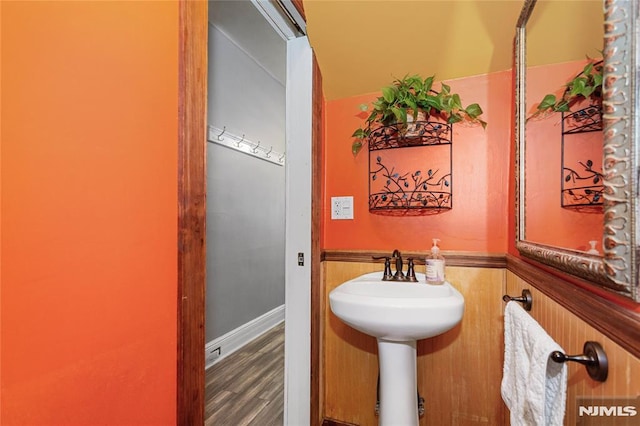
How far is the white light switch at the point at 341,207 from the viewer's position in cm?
157

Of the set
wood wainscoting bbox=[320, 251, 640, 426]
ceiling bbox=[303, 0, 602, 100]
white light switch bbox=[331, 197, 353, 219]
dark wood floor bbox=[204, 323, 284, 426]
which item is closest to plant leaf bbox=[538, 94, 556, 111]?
ceiling bbox=[303, 0, 602, 100]

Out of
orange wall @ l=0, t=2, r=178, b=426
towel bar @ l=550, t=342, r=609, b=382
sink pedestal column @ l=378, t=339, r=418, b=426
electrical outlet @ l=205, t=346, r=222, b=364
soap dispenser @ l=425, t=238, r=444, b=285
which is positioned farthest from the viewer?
electrical outlet @ l=205, t=346, r=222, b=364

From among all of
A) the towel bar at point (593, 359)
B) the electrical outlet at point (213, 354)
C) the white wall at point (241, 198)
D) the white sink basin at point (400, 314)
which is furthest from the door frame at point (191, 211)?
the electrical outlet at point (213, 354)

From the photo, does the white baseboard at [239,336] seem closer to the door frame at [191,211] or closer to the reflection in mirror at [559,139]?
the door frame at [191,211]

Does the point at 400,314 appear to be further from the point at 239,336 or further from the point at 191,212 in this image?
the point at 239,336

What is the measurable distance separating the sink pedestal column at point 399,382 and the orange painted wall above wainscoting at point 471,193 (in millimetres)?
480

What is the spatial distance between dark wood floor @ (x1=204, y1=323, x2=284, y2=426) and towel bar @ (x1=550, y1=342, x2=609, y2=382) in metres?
1.51

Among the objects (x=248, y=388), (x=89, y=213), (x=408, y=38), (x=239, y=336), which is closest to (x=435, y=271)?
(x=408, y=38)

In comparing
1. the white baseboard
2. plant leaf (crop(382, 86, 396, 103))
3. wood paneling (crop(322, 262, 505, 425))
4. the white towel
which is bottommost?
the white baseboard

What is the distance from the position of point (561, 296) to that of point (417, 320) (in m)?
0.41

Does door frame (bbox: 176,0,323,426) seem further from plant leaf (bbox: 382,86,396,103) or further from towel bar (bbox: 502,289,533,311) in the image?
towel bar (bbox: 502,289,533,311)

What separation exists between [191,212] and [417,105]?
1.13 meters

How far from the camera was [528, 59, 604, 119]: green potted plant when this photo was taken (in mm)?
619

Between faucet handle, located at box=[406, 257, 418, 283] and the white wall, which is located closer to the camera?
faucet handle, located at box=[406, 257, 418, 283]
